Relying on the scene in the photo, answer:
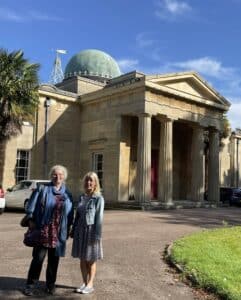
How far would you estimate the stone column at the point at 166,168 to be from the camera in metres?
24.6

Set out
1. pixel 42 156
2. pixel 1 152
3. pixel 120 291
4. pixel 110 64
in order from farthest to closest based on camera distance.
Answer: pixel 110 64 → pixel 42 156 → pixel 1 152 → pixel 120 291

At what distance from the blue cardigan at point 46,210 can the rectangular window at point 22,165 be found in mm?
19169

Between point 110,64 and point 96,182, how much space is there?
32550 mm

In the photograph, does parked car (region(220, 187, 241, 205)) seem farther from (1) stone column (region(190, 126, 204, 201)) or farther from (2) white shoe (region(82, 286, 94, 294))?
(2) white shoe (region(82, 286, 94, 294))

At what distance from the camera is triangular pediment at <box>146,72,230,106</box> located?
24.6 metres

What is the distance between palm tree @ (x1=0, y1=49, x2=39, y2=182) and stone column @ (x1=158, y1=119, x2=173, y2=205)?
7545 mm

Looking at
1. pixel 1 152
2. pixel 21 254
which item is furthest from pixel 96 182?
pixel 1 152

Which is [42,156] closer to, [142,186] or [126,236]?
[142,186]

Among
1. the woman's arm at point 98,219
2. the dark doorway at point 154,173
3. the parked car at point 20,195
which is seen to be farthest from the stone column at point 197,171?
the woman's arm at point 98,219

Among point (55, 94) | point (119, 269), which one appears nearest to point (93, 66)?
point (55, 94)

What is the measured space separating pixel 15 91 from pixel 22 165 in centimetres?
557

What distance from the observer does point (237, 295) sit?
20.2 feet

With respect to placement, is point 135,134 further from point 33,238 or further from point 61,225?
point 33,238

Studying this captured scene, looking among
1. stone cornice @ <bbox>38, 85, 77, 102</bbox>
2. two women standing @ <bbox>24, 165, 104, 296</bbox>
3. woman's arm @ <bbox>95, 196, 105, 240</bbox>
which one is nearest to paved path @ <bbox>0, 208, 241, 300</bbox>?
two women standing @ <bbox>24, 165, 104, 296</bbox>
